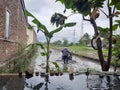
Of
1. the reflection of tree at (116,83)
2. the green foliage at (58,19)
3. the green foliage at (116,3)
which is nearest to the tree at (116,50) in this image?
the reflection of tree at (116,83)

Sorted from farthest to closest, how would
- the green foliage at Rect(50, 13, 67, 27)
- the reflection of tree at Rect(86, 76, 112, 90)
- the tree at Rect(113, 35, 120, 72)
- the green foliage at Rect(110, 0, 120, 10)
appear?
the tree at Rect(113, 35, 120, 72), the reflection of tree at Rect(86, 76, 112, 90), the green foliage at Rect(50, 13, 67, 27), the green foliage at Rect(110, 0, 120, 10)

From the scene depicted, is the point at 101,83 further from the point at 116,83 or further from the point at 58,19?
the point at 58,19

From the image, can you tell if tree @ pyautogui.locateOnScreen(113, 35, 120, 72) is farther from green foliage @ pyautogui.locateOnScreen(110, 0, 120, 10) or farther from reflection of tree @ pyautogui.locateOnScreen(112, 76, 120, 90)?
green foliage @ pyautogui.locateOnScreen(110, 0, 120, 10)

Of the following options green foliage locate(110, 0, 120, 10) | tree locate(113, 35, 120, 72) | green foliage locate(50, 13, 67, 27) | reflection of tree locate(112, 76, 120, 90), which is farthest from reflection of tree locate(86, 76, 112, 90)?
green foliage locate(110, 0, 120, 10)

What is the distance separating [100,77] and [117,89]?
1.42 m

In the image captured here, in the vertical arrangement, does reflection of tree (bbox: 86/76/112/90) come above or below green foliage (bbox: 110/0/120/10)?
below

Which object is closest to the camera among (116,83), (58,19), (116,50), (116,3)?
(116,3)

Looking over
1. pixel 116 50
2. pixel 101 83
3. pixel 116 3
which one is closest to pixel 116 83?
pixel 101 83

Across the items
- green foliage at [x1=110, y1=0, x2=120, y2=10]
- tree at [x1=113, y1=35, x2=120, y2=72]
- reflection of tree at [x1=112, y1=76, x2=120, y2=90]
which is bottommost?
reflection of tree at [x1=112, y1=76, x2=120, y2=90]

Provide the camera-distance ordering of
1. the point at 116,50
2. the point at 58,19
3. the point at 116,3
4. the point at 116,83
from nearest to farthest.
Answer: the point at 116,3 < the point at 58,19 < the point at 116,83 < the point at 116,50

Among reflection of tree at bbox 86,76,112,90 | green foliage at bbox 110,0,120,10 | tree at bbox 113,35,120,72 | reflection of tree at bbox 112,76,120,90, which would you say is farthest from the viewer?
tree at bbox 113,35,120,72

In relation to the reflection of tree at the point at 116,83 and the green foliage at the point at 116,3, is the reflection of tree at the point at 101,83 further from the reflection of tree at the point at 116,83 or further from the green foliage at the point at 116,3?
the green foliage at the point at 116,3

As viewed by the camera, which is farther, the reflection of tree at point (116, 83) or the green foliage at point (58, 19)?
the reflection of tree at point (116, 83)

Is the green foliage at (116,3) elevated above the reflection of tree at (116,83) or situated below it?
above
